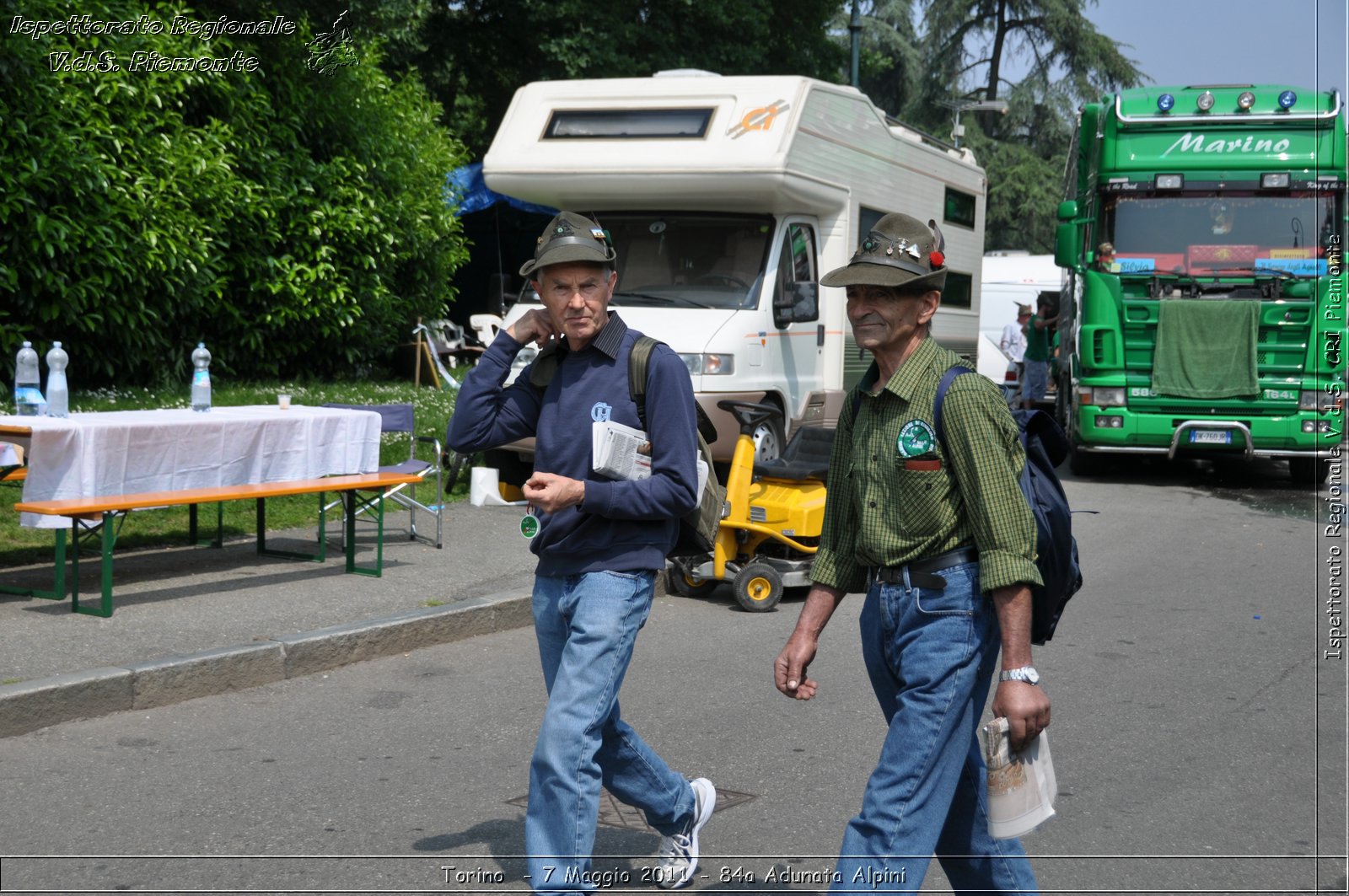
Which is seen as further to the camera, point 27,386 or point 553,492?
point 27,386

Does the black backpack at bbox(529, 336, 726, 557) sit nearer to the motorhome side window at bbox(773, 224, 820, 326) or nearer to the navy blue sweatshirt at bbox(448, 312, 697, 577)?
the navy blue sweatshirt at bbox(448, 312, 697, 577)

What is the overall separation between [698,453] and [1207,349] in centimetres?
1185

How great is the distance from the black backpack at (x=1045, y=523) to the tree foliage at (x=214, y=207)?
11480 mm

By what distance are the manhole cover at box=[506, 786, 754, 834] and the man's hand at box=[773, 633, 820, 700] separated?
1388mm

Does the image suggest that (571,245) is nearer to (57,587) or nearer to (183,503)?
(57,587)

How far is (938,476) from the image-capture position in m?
3.14

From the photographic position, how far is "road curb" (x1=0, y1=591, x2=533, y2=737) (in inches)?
231

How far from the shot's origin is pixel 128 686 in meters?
Answer: 6.14

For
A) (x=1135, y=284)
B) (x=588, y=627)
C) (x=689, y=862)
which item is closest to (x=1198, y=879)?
(x=689, y=862)

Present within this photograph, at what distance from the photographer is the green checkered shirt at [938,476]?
120 inches

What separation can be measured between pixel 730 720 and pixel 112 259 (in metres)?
9.61

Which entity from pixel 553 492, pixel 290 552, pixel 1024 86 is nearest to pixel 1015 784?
pixel 553 492

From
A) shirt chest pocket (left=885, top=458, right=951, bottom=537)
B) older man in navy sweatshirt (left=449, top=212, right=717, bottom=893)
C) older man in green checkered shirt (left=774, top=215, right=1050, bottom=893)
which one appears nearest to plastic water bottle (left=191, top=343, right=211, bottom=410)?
older man in navy sweatshirt (left=449, top=212, right=717, bottom=893)

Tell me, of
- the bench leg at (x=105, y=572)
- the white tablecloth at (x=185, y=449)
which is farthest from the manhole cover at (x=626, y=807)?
the white tablecloth at (x=185, y=449)
